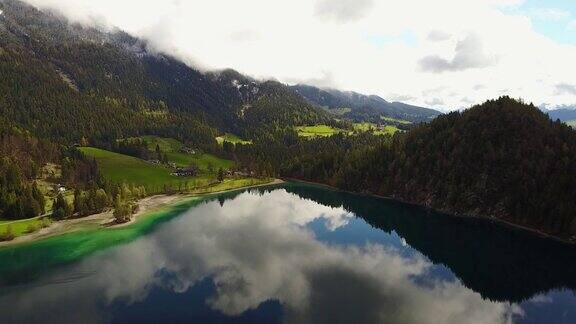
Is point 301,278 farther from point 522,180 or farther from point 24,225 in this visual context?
point 522,180

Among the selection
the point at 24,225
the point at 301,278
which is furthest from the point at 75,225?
the point at 301,278

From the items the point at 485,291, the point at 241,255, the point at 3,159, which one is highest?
the point at 3,159

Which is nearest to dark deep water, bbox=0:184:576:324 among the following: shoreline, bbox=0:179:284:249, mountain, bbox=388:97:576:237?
shoreline, bbox=0:179:284:249

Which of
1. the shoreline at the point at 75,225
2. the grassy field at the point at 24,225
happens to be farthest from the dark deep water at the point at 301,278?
the grassy field at the point at 24,225

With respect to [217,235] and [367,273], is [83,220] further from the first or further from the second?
[367,273]

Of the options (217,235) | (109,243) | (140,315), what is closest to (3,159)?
(109,243)

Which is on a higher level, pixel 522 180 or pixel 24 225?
pixel 24 225

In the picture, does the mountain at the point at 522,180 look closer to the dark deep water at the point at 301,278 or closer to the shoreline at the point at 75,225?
the dark deep water at the point at 301,278

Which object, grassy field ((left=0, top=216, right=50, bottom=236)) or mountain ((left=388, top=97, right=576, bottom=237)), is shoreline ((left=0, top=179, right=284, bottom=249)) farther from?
mountain ((left=388, top=97, right=576, bottom=237))

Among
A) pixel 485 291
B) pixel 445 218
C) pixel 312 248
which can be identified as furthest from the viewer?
pixel 445 218
